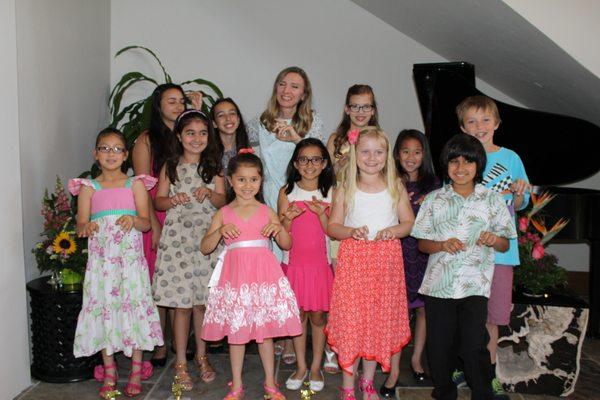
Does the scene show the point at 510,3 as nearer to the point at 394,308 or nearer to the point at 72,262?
the point at 394,308

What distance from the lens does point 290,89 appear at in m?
3.14

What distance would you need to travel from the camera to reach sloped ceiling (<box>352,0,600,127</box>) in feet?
10.5

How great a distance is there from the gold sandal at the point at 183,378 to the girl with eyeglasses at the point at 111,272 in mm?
210

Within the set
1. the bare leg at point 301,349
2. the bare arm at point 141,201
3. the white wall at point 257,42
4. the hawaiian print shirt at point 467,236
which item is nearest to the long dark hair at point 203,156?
the bare arm at point 141,201

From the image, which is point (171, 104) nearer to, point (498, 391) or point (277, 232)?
point (277, 232)

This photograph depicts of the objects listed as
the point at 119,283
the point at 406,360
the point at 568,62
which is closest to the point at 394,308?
the point at 406,360

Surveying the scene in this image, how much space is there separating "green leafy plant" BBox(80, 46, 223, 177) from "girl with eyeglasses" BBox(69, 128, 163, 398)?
1.00m

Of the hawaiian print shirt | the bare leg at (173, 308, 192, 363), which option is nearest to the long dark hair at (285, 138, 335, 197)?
the hawaiian print shirt

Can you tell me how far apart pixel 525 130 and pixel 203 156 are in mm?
1999

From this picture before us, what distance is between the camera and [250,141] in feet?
11.3

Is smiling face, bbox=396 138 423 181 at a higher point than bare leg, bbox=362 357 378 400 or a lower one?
higher

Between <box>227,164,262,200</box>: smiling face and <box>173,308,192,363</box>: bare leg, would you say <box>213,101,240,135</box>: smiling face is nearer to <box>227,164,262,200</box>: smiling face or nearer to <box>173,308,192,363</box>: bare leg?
<box>227,164,262,200</box>: smiling face

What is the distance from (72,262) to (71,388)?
626 millimetres

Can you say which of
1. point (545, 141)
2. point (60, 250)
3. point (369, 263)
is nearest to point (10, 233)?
point (60, 250)
